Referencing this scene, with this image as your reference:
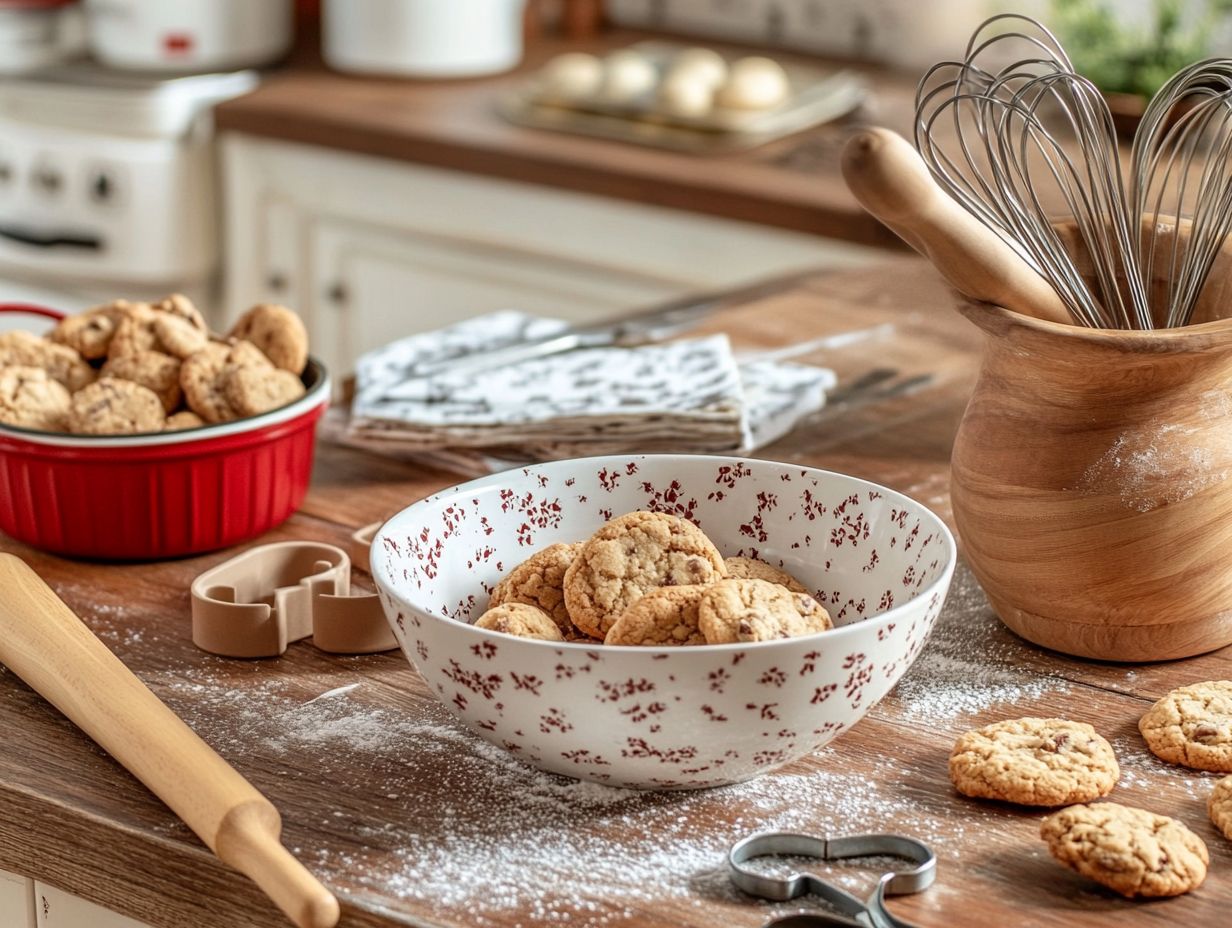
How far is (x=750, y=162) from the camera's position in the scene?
1.83m

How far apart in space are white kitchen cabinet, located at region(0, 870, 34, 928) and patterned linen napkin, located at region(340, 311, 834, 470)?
386mm

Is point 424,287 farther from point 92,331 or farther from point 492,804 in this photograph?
point 492,804

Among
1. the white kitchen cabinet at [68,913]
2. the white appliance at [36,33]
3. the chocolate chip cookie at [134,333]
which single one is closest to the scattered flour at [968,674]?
the white kitchen cabinet at [68,913]

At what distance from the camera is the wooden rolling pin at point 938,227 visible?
22.5 inches

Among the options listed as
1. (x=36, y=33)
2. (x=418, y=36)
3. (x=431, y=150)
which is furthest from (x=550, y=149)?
(x=36, y=33)

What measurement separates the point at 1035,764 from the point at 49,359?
0.55 m

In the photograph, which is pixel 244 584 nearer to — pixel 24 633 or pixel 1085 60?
pixel 24 633

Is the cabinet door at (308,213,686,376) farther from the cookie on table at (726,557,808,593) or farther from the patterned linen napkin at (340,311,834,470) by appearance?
the cookie on table at (726,557,808,593)

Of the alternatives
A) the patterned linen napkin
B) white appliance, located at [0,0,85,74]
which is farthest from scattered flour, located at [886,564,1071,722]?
white appliance, located at [0,0,85,74]

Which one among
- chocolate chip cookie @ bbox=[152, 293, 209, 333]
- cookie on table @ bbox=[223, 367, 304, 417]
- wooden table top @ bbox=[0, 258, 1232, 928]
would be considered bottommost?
wooden table top @ bbox=[0, 258, 1232, 928]

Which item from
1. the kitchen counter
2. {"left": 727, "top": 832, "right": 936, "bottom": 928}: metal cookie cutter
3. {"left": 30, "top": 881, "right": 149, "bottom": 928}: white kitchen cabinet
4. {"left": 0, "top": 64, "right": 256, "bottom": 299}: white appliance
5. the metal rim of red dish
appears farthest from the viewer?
{"left": 0, "top": 64, "right": 256, "bottom": 299}: white appliance

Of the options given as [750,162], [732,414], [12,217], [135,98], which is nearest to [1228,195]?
[732,414]

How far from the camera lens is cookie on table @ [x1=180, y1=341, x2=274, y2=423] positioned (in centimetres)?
79

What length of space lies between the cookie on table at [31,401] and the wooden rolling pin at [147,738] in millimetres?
91
